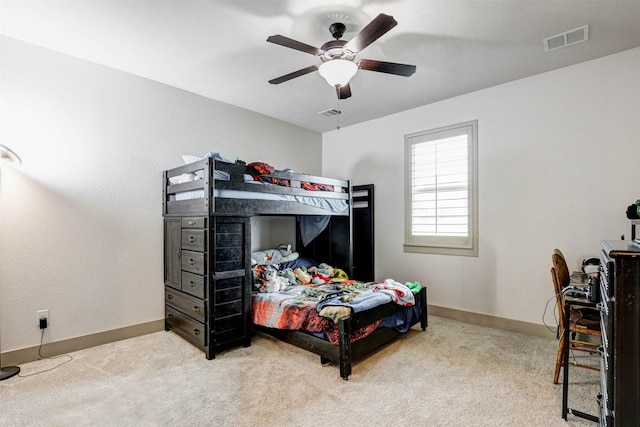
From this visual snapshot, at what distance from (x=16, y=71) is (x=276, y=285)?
9.21 feet

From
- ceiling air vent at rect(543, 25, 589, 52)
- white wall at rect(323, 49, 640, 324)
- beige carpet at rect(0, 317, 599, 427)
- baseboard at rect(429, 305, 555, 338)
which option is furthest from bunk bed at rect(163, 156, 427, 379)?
ceiling air vent at rect(543, 25, 589, 52)

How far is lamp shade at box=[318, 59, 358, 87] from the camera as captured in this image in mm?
2162

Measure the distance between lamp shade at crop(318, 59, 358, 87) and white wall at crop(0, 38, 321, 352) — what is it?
1.98 metres

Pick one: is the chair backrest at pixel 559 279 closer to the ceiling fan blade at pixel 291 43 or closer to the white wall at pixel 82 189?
the ceiling fan blade at pixel 291 43

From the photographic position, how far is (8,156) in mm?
2299

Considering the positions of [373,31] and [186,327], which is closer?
[373,31]

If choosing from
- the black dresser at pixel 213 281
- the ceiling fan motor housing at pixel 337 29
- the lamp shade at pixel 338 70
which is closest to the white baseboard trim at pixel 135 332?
the black dresser at pixel 213 281

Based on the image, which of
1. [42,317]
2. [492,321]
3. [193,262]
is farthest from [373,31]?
[42,317]

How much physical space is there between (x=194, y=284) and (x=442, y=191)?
113 inches

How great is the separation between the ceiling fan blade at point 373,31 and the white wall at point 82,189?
224cm

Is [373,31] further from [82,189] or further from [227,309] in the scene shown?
[82,189]

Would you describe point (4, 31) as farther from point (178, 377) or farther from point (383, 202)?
point (383, 202)

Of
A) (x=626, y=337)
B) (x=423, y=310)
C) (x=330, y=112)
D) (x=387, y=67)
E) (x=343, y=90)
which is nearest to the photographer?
(x=626, y=337)

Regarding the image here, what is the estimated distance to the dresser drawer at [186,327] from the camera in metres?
2.73
